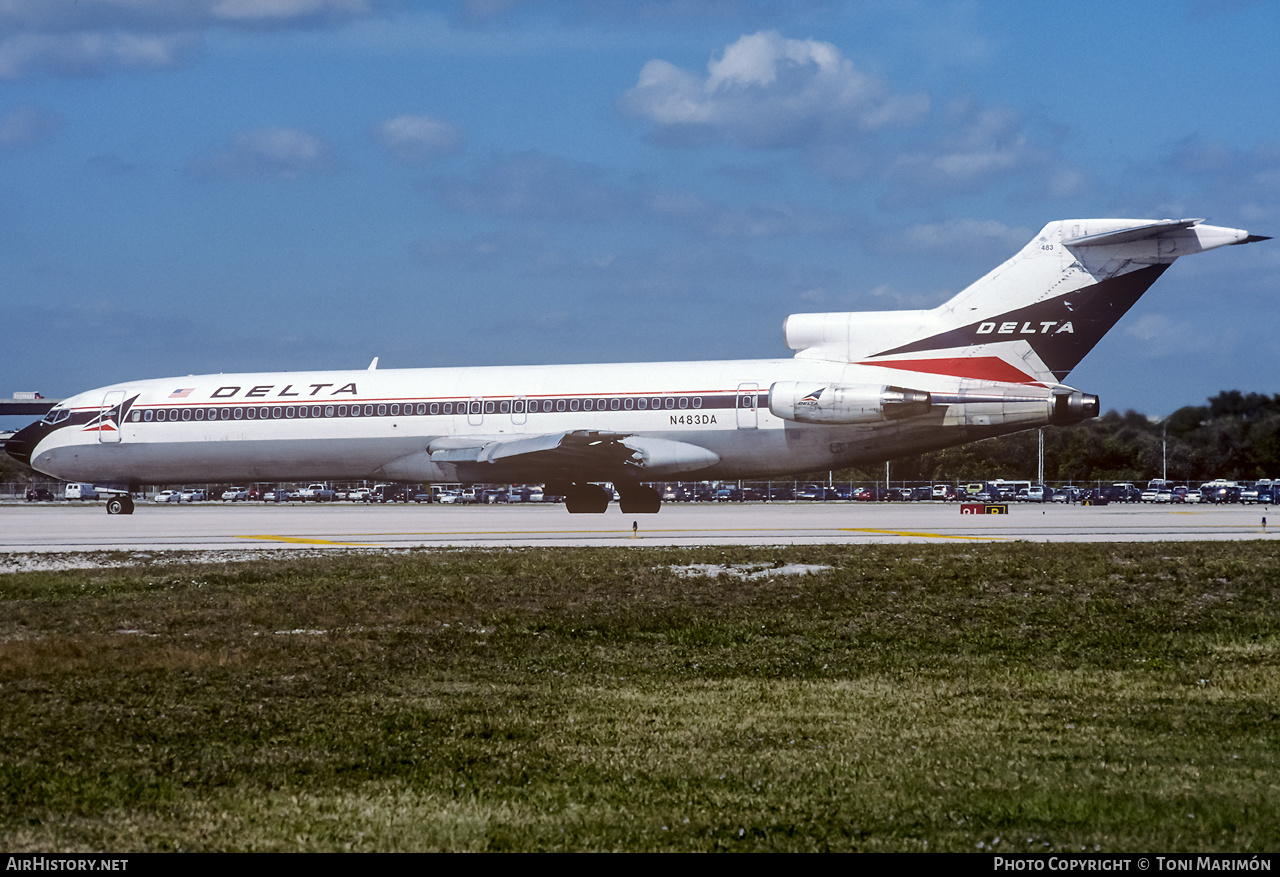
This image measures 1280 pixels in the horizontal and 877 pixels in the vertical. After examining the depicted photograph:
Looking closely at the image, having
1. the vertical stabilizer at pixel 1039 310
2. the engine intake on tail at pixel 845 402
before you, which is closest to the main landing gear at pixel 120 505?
the engine intake on tail at pixel 845 402

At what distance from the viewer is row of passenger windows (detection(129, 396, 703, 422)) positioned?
35.8 metres

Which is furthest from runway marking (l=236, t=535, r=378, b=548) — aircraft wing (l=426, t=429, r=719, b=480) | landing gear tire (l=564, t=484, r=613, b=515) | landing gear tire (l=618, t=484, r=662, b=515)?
landing gear tire (l=618, t=484, r=662, b=515)

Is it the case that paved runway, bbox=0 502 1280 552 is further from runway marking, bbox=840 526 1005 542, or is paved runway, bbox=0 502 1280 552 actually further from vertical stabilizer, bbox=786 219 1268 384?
vertical stabilizer, bbox=786 219 1268 384

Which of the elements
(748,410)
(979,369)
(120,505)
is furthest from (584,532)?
(120,505)

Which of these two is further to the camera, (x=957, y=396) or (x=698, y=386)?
(x=698, y=386)

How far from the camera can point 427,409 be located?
1495 inches

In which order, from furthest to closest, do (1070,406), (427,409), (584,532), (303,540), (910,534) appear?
(427,409)
(1070,406)
(584,532)
(303,540)
(910,534)

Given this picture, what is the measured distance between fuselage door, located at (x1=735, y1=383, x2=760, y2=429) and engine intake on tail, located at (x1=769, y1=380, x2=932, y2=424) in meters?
0.70

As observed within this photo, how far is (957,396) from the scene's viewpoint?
33.2 m

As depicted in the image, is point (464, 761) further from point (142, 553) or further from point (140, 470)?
point (140, 470)

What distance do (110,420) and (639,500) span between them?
18.4m

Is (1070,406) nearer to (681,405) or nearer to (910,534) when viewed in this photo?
(910,534)
